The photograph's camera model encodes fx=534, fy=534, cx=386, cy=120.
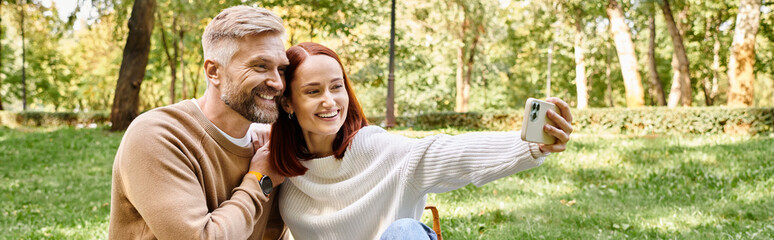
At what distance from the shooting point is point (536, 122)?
181 cm

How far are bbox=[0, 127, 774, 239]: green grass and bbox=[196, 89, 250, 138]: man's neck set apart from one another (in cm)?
310

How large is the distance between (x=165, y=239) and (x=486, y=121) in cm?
1562

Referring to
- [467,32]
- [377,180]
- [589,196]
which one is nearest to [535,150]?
[377,180]

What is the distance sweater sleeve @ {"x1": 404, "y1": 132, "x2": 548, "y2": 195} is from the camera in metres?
1.98

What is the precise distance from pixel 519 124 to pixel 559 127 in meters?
14.7

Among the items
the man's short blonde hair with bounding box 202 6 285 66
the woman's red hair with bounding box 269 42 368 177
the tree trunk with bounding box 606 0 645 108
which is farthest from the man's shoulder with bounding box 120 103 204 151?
the tree trunk with bounding box 606 0 645 108

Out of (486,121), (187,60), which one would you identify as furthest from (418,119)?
(187,60)

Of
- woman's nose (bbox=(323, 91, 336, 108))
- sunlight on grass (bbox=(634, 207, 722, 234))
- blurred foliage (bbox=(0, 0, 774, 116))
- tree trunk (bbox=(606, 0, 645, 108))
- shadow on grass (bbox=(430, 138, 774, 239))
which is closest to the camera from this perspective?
woman's nose (bbox=(323, 91, 336, 108))

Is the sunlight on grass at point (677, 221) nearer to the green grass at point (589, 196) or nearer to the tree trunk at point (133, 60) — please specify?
the green grass at point (589, 196)

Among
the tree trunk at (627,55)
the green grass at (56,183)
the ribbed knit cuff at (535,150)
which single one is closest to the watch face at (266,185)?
the ribbed knit cuff at (535,150)

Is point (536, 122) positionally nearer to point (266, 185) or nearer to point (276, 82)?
point (276, 82)

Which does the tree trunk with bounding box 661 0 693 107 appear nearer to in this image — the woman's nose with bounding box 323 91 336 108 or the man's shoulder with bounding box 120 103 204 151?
the woman's nose with bounding box 323 91 336 108

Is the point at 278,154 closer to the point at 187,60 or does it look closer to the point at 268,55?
the point at 268,55

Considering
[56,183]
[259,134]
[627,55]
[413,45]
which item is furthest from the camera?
[413,45]
